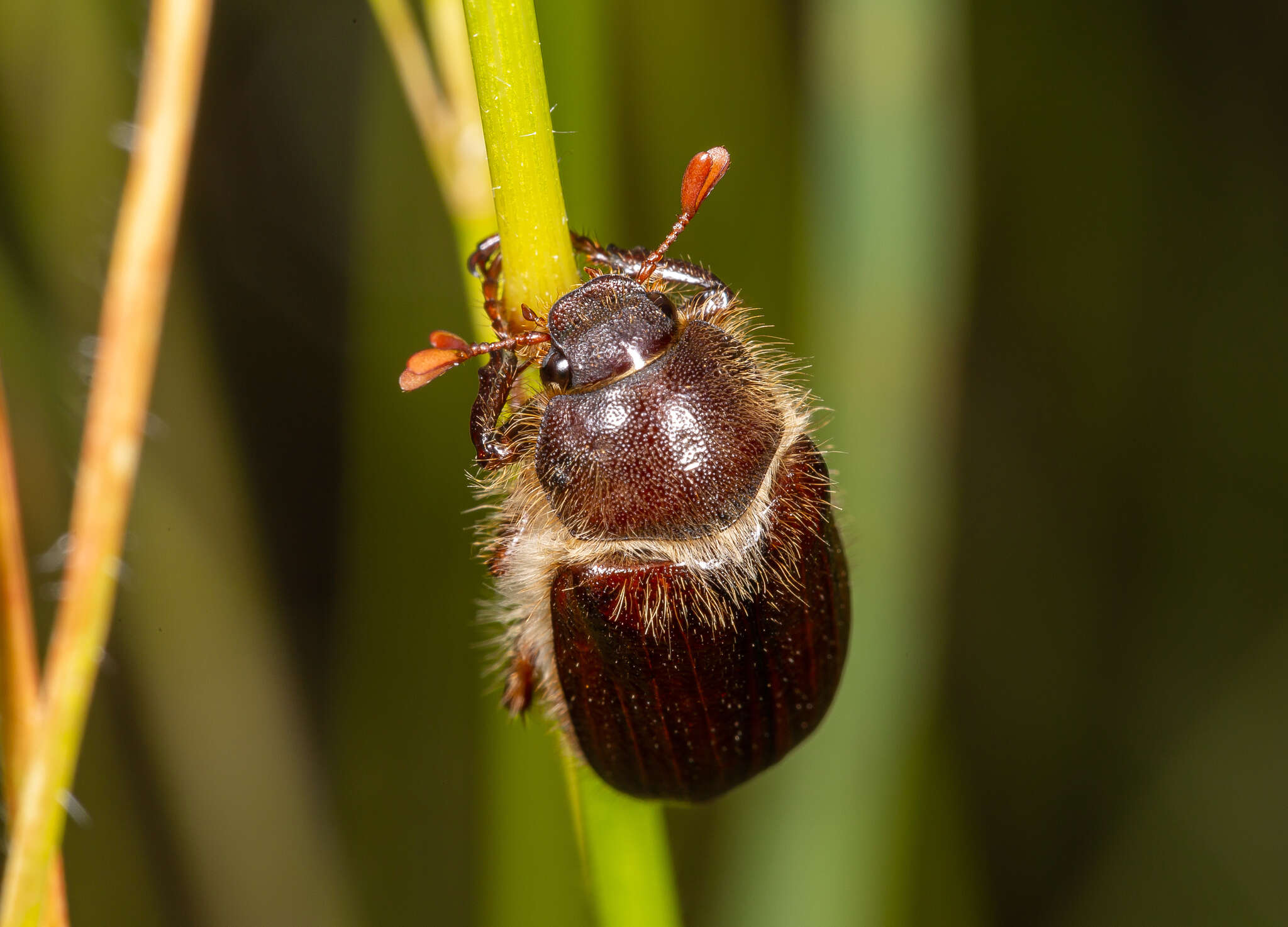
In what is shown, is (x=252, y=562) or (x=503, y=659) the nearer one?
(x=503, y=659)

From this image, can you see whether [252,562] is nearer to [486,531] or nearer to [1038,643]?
[486,531]

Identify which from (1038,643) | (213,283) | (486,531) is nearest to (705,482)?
(486,531)

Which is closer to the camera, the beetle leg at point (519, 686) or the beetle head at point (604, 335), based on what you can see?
the beetle head at point (604, 335)

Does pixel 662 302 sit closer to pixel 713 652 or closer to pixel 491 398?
pixel 491 398

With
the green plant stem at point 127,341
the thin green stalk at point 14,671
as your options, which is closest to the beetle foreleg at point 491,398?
the green plant stem at point 127,341

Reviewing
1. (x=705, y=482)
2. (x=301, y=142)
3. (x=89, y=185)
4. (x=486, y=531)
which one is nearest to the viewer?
(x=705, y=482)

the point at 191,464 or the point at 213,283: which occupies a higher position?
the point at 213,283

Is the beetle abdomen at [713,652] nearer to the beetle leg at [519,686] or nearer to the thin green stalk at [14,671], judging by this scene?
the beetle leg at [519,686]
